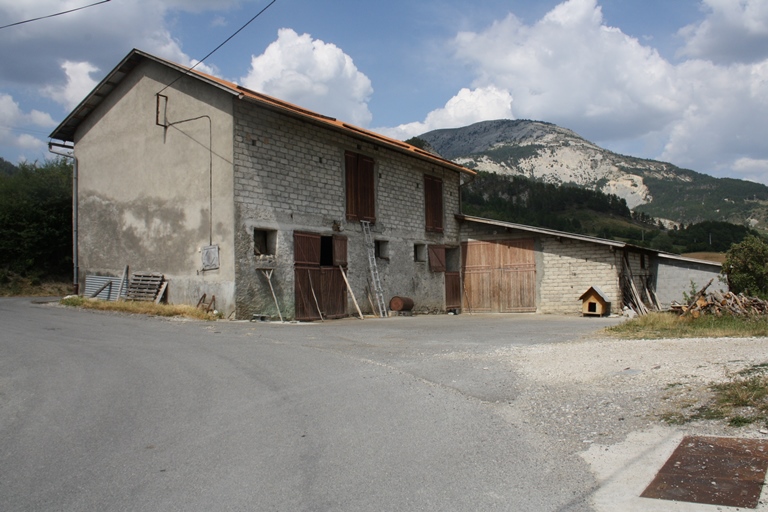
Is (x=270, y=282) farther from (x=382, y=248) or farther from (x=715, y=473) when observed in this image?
(x=715, y=473)

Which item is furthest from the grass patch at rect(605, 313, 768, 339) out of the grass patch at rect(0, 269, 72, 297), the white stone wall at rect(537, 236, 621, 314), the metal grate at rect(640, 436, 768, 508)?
the grass patch at rect(0, 269, 72, 297)

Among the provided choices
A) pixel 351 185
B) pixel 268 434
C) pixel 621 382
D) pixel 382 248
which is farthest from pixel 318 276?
pixel 268 434

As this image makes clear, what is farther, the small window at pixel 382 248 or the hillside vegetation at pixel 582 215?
the hillside vegetation at pixel 582 215

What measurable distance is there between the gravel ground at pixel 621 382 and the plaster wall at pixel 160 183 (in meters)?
9.75

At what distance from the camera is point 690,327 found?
1159cm

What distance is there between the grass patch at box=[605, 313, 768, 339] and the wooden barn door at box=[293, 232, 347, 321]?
344 inches

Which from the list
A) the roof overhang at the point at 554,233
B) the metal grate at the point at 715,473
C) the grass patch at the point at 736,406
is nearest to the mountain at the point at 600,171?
the roof overhang at the point at 554,233

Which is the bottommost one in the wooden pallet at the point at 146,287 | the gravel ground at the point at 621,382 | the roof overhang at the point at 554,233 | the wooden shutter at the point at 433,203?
the gravel ground at the point at 621,382

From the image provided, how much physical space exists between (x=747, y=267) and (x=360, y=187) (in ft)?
50.8

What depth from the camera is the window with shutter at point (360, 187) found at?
1970 centimetres

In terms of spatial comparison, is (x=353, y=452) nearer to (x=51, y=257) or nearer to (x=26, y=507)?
(x=26, y=507)

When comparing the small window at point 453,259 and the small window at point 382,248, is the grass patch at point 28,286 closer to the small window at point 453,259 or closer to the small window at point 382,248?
the small window at point 382,248

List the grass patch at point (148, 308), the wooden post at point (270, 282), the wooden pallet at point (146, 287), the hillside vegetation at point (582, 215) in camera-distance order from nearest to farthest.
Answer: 1. the grass patch at point (148, 308)
2. the wooden post at point (270, 282)
3. the wooden pallet at point (146, 287)
4. the hillside vegetation at point (582, 215)

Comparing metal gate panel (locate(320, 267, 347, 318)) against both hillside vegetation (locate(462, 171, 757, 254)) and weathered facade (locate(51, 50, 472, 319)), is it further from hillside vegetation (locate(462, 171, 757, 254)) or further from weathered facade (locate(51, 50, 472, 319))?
hillside vegetation (locate(462, 171, 757, 254))
